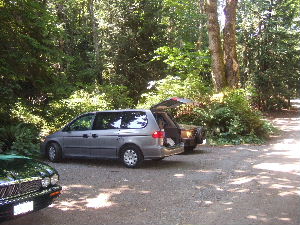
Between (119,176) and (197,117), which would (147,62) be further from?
(119,176)

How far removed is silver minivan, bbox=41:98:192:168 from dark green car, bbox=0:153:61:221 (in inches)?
156

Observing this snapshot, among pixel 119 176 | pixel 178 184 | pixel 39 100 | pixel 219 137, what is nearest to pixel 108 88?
pixel 39 100

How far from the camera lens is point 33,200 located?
4996 mm

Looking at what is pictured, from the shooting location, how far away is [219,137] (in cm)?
1489

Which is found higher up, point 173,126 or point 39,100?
point 39,100

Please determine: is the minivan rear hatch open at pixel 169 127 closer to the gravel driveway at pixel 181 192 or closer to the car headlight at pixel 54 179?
the gravel driveway at pixel 181 192

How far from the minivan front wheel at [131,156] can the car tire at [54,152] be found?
8.13 feet

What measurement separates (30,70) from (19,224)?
12.4 m

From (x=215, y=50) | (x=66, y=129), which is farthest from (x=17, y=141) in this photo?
(x=215, y=50)

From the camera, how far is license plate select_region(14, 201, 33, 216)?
4698mm

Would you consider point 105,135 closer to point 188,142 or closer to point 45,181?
point 188,142

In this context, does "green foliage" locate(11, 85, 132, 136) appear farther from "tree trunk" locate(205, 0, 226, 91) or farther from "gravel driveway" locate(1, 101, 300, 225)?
"tree trunk" locate(205, 0, 226, 91)

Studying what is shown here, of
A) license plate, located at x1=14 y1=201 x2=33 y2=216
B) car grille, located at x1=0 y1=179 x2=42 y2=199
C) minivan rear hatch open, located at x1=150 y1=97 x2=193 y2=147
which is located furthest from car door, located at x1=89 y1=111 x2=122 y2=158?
license plate, located at x1=14 y1=201 x2=33 y2=216

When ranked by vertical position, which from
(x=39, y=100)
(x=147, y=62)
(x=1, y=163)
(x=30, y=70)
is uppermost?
(x=147, y=62)
